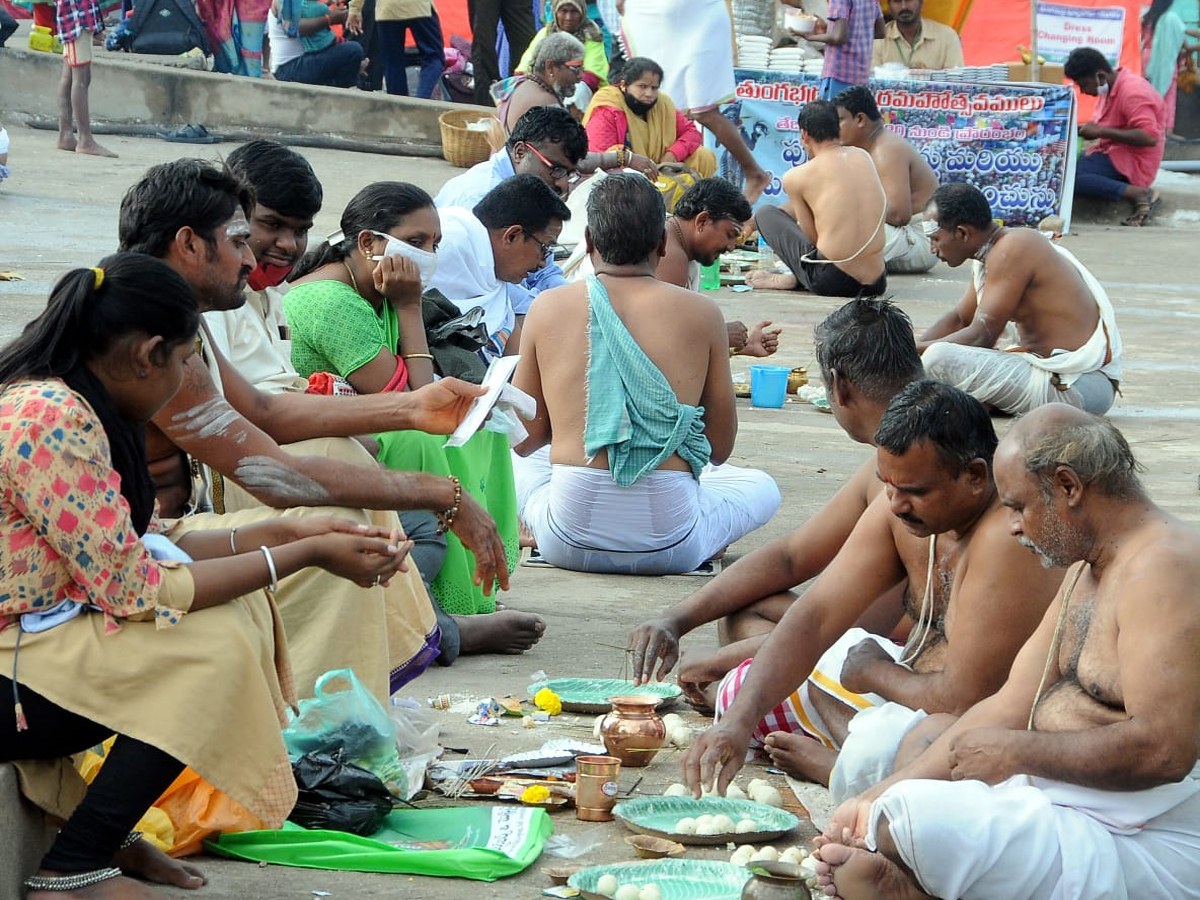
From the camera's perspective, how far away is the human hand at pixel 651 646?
4301 mm

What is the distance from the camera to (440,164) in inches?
605

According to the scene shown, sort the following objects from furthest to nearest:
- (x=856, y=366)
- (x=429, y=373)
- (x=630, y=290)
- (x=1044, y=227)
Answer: (x=1044, y=227), (x=630, y=290), (x=429, y=373), (x=856, y=366)

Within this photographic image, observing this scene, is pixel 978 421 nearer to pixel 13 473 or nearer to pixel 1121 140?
pixel 13 473

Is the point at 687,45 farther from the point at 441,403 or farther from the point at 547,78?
the point at 441,403

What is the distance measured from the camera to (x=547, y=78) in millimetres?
11344

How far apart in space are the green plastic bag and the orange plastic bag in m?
0.04

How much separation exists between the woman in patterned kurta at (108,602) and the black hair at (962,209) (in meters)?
6.00

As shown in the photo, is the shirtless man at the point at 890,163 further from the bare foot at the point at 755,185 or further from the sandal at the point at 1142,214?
the sandal at the point at 1142,214

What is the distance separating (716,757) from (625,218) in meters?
2.78

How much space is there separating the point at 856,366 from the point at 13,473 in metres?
2.20

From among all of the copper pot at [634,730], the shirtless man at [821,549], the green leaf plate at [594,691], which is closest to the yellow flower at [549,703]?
the green leaf plate at [594,691]

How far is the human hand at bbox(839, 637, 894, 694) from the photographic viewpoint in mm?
3855

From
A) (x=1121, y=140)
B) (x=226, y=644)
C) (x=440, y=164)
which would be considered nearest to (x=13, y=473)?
(x=226, y=644)

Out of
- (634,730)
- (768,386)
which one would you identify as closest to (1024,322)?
(768,386)
